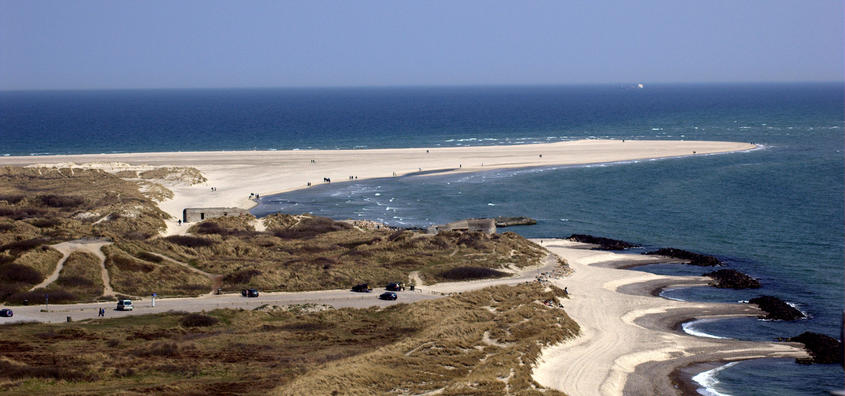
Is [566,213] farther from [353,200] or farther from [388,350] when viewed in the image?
[388,350]

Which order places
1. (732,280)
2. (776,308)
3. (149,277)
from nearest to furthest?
(776,308) → (149,277) → (732,280)

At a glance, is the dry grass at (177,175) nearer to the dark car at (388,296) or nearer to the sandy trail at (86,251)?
the sandy trail at (86,251)

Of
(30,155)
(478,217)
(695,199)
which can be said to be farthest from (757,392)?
(30,155)

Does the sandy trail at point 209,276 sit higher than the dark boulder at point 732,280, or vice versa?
the sandy trail at point 209,276

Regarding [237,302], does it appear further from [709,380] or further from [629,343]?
[709,380]

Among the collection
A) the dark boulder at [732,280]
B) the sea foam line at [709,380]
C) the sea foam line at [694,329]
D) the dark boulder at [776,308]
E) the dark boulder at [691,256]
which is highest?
the dark boulder at [691,256]

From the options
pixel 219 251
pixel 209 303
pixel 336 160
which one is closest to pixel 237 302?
pixel 209 303

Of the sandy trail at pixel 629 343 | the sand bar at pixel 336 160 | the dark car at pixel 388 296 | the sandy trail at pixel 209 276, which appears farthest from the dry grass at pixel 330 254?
the sand bar at pixel 336 160
